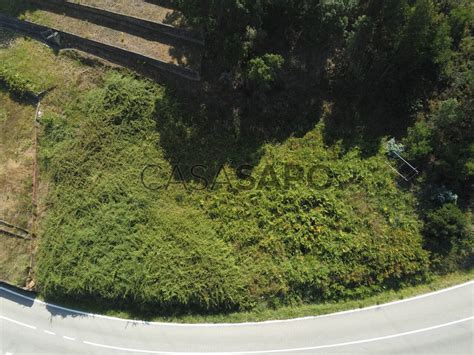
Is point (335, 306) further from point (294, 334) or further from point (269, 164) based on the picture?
point (269, 164)

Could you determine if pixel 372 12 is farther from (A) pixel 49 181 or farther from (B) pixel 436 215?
(A) pixel 49 181

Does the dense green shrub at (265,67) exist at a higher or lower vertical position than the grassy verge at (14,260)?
higher

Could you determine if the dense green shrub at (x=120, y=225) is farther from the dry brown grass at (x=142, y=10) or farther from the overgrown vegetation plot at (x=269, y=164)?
the dry brown grass at (x=142, y=10)

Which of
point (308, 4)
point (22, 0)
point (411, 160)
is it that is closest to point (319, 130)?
point (411, 160)

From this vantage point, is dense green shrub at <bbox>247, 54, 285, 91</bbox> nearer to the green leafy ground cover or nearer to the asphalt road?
the green leafy ground cover

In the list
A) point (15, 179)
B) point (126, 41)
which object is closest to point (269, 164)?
point (126, 41)

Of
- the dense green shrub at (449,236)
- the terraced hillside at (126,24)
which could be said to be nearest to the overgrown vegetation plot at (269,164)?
the dense green shrub at (449,236)

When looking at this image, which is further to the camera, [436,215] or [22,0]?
[22,0]
